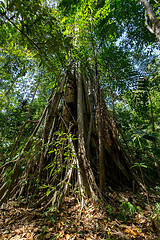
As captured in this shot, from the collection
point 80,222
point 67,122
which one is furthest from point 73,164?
point 67,122

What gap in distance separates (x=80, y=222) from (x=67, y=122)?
196cm

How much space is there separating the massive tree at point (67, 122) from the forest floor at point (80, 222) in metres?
0.20

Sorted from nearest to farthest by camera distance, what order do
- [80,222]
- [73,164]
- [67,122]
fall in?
1. [80,222]
2. [73,164]
3. [67,122]

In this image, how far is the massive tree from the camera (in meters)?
1.17

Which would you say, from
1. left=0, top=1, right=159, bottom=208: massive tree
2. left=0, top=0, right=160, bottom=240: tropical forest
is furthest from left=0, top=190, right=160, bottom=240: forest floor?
left=0, top=1, right=159, bottom=208: massive tree

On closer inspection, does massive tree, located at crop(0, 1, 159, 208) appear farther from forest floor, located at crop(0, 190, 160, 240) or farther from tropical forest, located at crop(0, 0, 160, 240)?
forest floor, located at crop(0, 190, 160, 240)

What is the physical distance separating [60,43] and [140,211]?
7.36ft

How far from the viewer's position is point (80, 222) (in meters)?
1.37

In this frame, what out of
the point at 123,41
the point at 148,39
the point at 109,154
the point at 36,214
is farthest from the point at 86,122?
the point at 123,41

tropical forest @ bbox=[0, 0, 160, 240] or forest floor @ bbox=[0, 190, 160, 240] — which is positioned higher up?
tropical forest @ bbox=[0, 0, 160, 240]

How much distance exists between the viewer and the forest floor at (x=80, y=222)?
1.18 m

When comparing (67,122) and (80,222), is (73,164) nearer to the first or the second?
(80,222)

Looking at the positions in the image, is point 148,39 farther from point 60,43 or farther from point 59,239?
point 59,239

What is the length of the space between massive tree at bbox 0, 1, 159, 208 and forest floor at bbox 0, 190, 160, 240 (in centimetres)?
20
